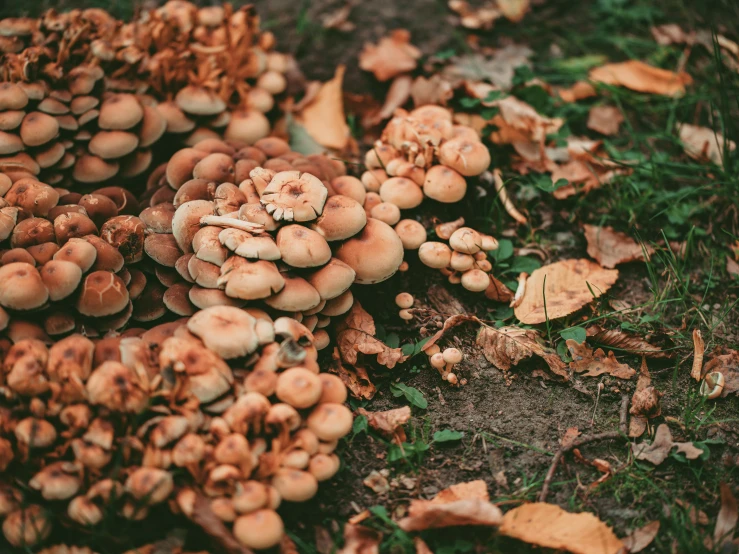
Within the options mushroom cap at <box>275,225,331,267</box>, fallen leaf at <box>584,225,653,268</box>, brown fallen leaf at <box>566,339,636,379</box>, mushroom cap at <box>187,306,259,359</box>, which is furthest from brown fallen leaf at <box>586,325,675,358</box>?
mushroom cap at <box>187,306,259,359</box>

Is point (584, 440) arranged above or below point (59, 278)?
below

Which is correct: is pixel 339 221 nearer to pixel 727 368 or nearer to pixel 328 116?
pixel 328 116

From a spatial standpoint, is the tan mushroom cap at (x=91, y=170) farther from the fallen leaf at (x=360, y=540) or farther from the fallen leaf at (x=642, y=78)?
the fallen leaf at (x=642, y=78)

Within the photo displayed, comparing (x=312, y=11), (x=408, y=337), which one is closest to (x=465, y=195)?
(x=408, y=337)

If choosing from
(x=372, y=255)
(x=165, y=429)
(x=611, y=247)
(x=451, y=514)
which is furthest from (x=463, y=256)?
(x=165, y=429)

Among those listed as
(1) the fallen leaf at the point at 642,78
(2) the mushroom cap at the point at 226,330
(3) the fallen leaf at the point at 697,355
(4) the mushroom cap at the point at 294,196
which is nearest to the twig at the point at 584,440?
(3) the fallen leaf at the point at 697,355

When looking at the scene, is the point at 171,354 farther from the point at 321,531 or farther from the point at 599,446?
the point at 599,446
